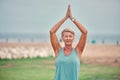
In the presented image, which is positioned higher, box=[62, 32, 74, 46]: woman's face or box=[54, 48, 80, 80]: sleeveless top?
box=[62, 32, 74, 46]: woman's face

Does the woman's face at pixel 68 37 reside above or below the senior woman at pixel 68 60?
above

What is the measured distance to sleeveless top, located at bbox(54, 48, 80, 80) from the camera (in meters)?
2.68

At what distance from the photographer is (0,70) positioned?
727 cm

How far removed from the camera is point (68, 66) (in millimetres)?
2693

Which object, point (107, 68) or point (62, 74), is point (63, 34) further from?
point (107, 68)

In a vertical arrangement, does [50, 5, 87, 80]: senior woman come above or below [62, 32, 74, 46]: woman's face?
below

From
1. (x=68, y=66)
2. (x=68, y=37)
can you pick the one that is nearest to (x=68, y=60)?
(x=68, y=66)

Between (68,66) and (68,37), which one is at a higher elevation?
(68,37)

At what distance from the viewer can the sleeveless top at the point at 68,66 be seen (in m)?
2.68

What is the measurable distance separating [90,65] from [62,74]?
5468 mm

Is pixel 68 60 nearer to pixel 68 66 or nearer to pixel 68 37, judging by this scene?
pixel 68 66

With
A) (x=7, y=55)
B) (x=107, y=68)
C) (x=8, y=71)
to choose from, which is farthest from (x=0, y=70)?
(x=107, y=68)

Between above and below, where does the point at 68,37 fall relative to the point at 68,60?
above

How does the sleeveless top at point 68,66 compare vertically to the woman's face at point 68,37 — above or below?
below
